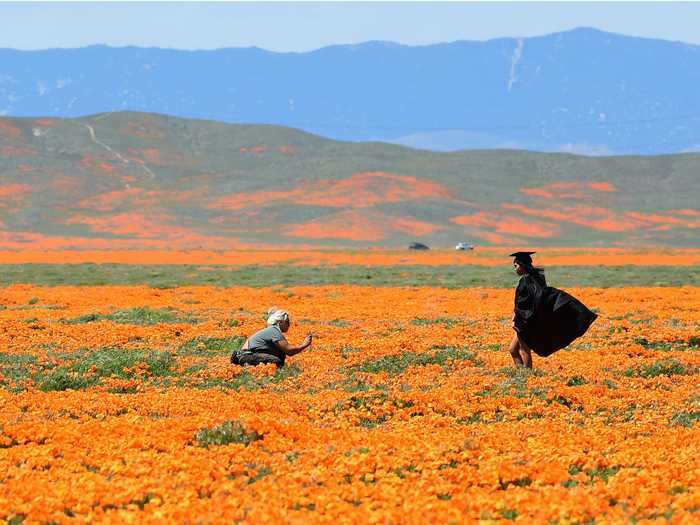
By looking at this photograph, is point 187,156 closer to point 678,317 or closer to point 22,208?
point 22,208

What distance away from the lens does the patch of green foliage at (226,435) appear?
11.9 metres

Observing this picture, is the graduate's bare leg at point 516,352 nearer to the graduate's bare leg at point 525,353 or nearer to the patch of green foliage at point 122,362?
the graduate's bare leg at point 525,353

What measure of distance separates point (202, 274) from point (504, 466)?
48.5m

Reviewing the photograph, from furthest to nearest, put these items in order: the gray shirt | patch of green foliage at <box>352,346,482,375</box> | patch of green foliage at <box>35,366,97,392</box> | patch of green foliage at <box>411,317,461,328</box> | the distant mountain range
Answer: the distant mountain range → patch of green foliage at <box>411,317,461,328</box> → patch of green foliage at <box>352,346,482,375</box> → the gray shirt → patch of green foliage at <box>35,366,97,392</box>

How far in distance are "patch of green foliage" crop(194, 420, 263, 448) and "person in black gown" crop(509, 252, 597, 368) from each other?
6618 millimetres

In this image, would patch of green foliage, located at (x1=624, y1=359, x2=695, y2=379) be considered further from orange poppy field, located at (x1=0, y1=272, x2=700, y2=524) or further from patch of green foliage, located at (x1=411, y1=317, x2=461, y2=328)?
patch of green foliage, located at (x1=411, y1=317, x2=461, y2=328)

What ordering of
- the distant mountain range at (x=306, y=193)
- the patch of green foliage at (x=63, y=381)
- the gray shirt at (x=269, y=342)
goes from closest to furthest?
1. the patch of green foliage at (x=63, y=381)
2. the gray shirt at (x=269, y=342)
3. the distant mountain range at (x=306, y=193)

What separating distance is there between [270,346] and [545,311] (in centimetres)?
514

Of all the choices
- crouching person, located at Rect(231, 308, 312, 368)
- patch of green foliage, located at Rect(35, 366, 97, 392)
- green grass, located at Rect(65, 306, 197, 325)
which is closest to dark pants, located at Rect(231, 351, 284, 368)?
crouching person, located at Rect(231, 308, 312, 368)

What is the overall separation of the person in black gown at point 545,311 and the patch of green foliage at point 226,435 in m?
6.62

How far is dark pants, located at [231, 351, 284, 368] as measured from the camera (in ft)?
59.3

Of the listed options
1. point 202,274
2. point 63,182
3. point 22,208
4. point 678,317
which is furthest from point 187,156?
point 678,317

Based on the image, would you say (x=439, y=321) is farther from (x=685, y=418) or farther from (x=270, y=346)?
(x=685, y=418)

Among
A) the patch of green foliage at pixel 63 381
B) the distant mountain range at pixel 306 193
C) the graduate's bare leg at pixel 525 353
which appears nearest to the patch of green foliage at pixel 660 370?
the graduate's bare leg at pixel 525 353
